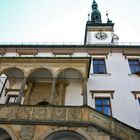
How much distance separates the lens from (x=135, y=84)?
1527 centimetres

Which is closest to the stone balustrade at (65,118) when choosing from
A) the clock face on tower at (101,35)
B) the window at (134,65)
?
the window at (134,65)

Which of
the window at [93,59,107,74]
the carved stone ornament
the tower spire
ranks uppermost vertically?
the tower spire

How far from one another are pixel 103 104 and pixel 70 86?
2660 millimetres

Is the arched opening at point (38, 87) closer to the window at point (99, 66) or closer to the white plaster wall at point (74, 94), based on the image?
the white plaster wall at point (74, 94)

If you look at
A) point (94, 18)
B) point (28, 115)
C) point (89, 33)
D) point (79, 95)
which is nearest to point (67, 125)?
point (28, 115)

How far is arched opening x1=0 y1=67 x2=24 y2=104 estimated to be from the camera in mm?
15078

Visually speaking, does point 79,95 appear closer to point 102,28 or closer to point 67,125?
point 67,125

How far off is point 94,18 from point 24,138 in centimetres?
2279

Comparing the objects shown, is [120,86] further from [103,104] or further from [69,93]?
[69,93]

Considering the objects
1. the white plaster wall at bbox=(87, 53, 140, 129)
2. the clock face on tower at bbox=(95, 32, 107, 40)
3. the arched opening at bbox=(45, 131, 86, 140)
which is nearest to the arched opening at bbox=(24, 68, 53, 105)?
the white plaster wall at bbox=(87, 53, 140, 129)

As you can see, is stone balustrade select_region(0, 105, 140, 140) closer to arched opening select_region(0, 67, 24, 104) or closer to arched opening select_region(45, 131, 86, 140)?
arched opening select_region(45, 131, 86, 140)

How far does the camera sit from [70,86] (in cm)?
1540

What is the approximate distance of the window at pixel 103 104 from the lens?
14.1 meters

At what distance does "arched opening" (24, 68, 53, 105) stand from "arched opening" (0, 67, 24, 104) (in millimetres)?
875
